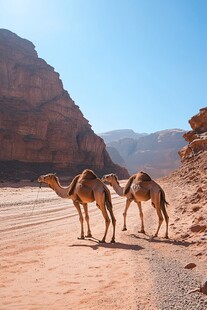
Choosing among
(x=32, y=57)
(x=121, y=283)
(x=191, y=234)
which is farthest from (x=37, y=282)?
(x=32, y=57)

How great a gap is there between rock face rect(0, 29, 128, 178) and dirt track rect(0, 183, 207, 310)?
190 feet

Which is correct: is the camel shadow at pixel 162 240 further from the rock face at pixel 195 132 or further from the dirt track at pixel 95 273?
the rock face at pixel 195 132

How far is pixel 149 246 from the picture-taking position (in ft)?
32.3

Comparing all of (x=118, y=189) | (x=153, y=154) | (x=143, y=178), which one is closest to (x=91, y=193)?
(x=143, y=178)

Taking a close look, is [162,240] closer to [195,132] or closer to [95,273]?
[95,273]

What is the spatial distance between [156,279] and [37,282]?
2315 mm

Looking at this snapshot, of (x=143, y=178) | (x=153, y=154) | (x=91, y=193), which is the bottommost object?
(x=91, y=193)

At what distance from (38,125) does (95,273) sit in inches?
2919

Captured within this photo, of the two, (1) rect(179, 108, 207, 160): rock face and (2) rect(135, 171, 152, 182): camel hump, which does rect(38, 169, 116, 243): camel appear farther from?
(1) rect(179, 108, 207, 160): rock face

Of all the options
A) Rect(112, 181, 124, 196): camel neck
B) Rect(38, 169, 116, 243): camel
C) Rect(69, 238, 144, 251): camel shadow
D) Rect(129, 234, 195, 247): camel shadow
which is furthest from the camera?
Rect(112, 181, 124, 196): camel neck

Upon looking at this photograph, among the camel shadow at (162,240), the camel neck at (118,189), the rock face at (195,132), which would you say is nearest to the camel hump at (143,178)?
the camel neck at (118,189)

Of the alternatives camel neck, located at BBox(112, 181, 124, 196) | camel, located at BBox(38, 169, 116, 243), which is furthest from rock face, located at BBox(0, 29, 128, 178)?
camel, located at BBox(38, 169, 116, 243)

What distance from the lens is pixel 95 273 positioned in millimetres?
6719

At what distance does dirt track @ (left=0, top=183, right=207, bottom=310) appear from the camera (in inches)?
199
